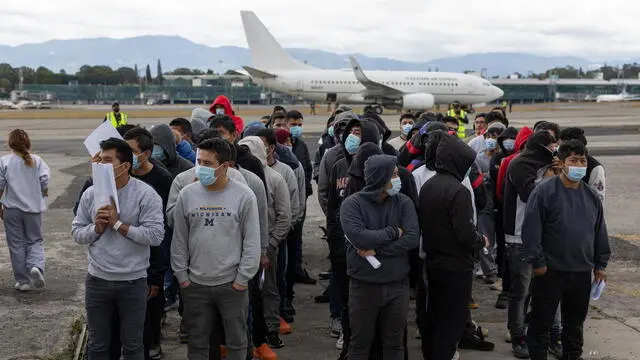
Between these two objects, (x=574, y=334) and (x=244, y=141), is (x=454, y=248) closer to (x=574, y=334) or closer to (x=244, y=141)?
(x=574, y=334)

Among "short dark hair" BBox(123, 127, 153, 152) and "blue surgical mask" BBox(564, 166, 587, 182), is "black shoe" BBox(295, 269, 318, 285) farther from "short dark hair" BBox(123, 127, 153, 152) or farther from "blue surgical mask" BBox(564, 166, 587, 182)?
"blue surgical mask" BBox(564, 166, 587, 182)

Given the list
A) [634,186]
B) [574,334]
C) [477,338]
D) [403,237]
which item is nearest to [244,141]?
[403,237]

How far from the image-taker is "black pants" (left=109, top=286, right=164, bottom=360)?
17.2ft

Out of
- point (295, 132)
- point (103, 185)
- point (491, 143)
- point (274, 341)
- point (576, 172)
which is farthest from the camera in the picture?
point (295, 132)

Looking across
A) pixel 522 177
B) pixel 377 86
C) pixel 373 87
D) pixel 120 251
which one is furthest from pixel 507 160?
pixel 373 87

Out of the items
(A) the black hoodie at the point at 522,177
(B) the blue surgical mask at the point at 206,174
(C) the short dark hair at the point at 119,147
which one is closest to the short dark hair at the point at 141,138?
(C) the short dark hair at the point at 119,147

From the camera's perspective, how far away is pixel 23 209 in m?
8.07

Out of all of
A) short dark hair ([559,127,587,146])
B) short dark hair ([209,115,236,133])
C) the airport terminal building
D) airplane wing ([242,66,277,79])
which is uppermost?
airplane wing ([242,66,277,79])

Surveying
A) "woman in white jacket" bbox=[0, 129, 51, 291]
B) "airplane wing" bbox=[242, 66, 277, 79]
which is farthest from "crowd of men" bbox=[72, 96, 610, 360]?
"airplane wing" bbox=[242, 66, 277, 79]

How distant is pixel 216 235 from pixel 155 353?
175 cm

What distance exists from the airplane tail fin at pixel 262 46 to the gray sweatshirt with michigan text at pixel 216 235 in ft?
166

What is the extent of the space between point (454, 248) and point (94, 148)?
110 inches

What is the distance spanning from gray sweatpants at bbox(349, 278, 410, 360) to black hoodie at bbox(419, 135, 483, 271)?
369mm

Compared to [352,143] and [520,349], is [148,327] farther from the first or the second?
[520,349]
